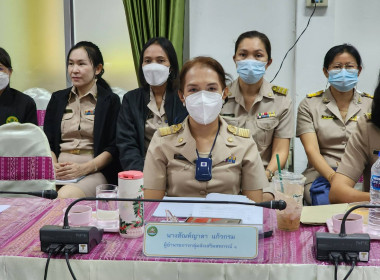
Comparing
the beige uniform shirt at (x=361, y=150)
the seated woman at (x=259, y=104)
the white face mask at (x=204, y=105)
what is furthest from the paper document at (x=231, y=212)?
the seated woman at (x=259, y=104)

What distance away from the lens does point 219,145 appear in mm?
1892

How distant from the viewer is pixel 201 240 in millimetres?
1157

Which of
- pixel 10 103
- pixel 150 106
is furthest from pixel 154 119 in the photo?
pixel 10 103

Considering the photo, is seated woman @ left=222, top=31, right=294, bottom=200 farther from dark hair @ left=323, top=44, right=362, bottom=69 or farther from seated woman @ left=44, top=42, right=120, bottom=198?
seated woman @ left=44, top=42, right=120, bottom=198

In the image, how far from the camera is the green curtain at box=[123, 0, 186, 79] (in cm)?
345

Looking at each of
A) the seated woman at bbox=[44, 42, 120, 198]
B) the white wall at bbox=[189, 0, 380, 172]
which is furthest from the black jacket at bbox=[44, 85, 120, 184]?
the white wall at bbox=[189, 0, 380, 172]

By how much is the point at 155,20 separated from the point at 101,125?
3.38ft

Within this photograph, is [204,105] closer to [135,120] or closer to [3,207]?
[3,207]

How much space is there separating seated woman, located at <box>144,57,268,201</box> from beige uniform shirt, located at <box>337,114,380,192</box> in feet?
1.19

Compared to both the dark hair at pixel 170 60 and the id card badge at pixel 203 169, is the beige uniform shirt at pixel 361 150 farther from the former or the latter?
the dark hair at pixel 170 60

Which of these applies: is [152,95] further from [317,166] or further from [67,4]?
Result: [67,4]

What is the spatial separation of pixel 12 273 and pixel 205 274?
0.50 metres

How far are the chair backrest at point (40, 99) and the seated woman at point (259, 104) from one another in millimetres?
1665

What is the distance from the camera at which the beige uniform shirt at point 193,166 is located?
1.88 metres
